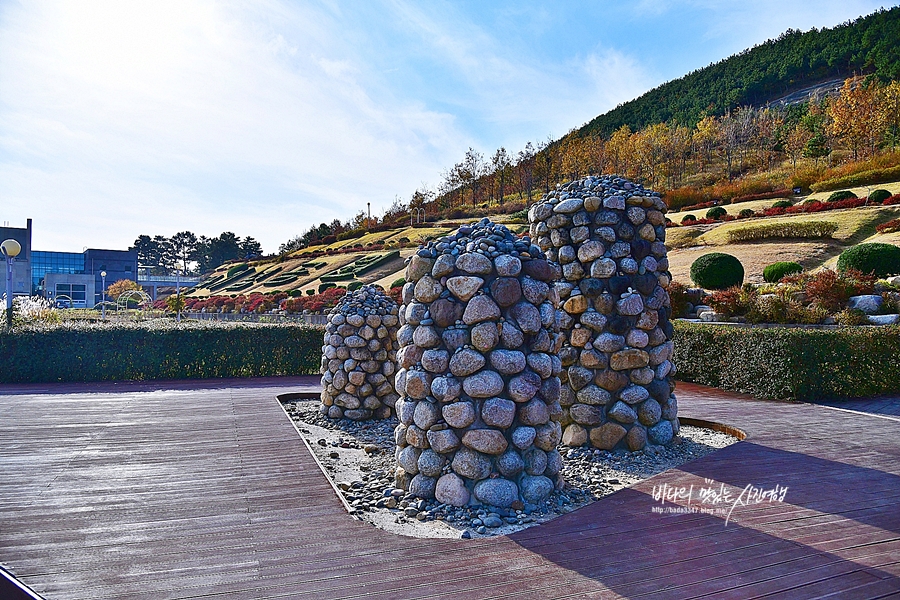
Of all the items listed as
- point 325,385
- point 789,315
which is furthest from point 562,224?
point 789,315

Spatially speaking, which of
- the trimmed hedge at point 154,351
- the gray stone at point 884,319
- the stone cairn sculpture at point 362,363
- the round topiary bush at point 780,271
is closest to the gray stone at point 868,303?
the gray stone at point 884,319

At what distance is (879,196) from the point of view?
2553 cm

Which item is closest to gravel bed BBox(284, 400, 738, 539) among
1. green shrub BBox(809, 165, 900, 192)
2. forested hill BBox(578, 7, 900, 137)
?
green shrub BBox(809, 165, 900, 192)

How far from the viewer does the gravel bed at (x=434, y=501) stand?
4148 mm

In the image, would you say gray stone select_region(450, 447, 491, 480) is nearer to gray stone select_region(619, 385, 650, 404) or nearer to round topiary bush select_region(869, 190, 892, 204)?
gray stone select_region(619, 385, 650, 404)

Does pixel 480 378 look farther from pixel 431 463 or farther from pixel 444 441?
pixel 431 463

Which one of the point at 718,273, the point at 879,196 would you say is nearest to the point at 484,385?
the point at 718,273

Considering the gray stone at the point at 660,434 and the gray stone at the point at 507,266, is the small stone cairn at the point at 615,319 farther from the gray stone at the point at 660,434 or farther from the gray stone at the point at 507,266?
the gray stone at the point at 507,266

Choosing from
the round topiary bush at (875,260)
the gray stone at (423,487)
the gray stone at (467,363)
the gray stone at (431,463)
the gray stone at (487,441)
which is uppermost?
the round topiary bush at (875,260)

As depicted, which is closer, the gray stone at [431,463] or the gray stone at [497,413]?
the gray stone at [497,413]

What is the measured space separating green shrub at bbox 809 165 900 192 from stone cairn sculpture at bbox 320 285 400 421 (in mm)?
32901

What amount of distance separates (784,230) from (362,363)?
21.3 metres

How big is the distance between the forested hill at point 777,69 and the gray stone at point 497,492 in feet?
236

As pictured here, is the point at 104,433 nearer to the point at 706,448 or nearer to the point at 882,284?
the point at 706,448
